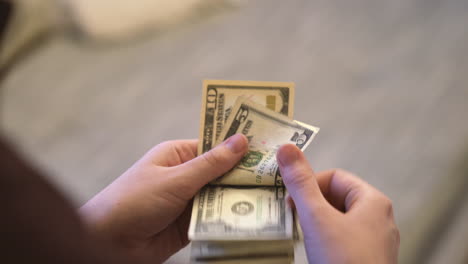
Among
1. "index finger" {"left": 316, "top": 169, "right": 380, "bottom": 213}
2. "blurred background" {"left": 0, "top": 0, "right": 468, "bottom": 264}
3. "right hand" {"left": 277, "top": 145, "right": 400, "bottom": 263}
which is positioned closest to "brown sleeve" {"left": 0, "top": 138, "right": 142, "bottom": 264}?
"right hand" {"left": 277, "top": 145, "right": 400, "bottom": 263}

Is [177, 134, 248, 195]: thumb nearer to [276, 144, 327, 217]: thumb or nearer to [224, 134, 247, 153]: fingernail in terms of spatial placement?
[224, 134, 247, 153]: fingernail

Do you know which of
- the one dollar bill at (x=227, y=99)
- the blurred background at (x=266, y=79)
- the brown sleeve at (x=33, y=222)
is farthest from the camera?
the blurred background at (x=266, y=79)

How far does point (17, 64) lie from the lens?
1.73m

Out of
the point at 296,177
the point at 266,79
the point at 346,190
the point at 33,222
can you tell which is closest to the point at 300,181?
the point at 296,177

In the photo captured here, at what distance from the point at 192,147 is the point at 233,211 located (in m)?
0.21

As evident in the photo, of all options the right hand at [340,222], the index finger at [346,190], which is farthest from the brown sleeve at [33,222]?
the index finger at [346,190]

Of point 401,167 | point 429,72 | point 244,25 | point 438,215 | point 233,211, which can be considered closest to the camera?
point 233,211

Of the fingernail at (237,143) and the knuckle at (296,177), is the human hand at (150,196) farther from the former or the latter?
the knuckle at (296,177)

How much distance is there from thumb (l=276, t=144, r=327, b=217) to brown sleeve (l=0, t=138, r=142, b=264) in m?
0.46

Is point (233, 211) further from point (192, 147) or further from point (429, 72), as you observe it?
point (429, 72)

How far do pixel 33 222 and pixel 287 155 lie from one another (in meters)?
0.53

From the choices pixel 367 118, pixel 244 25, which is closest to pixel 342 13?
pixel 244 25

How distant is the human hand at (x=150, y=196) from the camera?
806mm

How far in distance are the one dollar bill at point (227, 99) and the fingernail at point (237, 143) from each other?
2.8 inches
